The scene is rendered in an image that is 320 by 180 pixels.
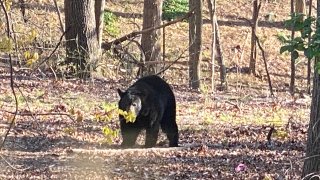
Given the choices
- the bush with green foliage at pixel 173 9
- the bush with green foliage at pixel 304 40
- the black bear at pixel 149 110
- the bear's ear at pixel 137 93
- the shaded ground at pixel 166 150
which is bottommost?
the shaded ground at pixel 166 150

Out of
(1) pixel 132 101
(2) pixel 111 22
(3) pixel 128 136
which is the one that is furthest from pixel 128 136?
(2) pixel 111 22

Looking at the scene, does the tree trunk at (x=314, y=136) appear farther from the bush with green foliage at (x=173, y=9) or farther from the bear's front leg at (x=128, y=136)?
the bush with green foliage at (x=173, y=9)

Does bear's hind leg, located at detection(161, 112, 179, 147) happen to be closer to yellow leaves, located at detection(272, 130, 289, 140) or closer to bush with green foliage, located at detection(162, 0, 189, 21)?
yellow leaves, located at detection(272, 130, 289, 140)

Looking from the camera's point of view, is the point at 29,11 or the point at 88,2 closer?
the point at 88,2

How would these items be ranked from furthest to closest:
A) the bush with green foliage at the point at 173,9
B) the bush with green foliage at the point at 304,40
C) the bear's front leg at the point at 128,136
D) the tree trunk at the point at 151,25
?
the bush with green foliage at the point at 173,9, the tree trunk at the point at 151,25, the bear's front leg at the point at 128,136, the bush with green foliage at the point at 304,40

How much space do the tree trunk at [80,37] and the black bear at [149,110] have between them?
22.3ft

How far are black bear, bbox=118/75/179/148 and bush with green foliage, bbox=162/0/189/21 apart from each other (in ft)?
78.9

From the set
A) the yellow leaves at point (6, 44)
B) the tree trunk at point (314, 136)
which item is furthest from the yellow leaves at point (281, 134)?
the yellow leaves at point (6, 44)

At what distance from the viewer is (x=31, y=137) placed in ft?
35.0

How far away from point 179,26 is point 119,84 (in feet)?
59.4

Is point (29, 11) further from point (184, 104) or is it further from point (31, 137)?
point (31, 137)

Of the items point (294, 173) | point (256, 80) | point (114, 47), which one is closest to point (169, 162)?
point (294, 173)

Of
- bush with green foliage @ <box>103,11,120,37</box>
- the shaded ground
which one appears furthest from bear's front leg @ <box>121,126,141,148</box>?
bush with green foliage @ <box>103,11,120,37</box>

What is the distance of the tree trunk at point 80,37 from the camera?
58.0ft
